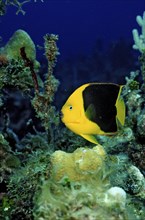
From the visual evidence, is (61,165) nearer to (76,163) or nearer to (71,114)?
(76,163)

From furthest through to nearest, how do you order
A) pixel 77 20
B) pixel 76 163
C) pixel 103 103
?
pixel 77 20 < pixel 103 103 < pixel 76 163

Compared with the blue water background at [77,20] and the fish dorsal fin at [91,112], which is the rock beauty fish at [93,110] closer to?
the fish dorsal fin at [91,112]

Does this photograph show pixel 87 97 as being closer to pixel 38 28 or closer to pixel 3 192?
pixel 3 192

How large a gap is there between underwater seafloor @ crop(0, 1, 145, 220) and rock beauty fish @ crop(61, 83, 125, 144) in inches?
7.6

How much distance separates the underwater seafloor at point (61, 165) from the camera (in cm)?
158

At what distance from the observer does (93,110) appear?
2.37 metres

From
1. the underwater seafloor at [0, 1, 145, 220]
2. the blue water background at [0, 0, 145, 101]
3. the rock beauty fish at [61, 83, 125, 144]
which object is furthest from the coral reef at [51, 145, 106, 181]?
the blue water background at [0, 0, 145, 101]

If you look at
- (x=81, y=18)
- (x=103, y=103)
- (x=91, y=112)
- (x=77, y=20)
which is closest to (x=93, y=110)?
(x=91, y=112)

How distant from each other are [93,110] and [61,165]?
0.51 metres

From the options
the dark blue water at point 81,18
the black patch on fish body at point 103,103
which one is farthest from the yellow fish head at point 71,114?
the dark blue water at point 81,18

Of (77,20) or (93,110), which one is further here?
(77,20)

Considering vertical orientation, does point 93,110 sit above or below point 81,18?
below

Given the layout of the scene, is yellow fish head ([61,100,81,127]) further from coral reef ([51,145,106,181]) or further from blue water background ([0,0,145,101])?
blue water background ([0,0,145,101])

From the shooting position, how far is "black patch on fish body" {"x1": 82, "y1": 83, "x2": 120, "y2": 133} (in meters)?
2.40
